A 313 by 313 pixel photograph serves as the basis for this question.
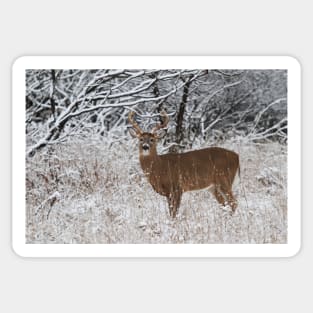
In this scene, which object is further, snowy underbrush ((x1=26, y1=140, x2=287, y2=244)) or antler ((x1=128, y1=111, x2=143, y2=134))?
antler ((x1=128, y1=111, x2=143, y2=134))

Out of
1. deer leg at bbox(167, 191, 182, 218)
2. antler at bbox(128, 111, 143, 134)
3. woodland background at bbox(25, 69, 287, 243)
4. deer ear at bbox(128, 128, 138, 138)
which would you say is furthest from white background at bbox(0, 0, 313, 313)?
deer ear at bbox(128, 128, 138, 138)

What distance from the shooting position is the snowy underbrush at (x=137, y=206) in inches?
230

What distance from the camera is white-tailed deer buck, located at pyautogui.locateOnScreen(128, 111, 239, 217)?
5.95m

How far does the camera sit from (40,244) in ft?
19.1

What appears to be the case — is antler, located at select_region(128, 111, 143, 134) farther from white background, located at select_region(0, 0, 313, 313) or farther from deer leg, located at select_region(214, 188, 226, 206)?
deer leg, located at select_region(214, 188, 226, 206)

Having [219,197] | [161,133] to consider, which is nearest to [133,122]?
[161,133]

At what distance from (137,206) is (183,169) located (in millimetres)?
423

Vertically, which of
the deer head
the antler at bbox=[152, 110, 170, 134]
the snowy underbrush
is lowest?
the snowy underbrush

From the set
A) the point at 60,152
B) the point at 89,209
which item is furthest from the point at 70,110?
the point at 89,209

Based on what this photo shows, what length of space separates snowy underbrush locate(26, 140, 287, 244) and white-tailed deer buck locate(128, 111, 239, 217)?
5 centimetres
